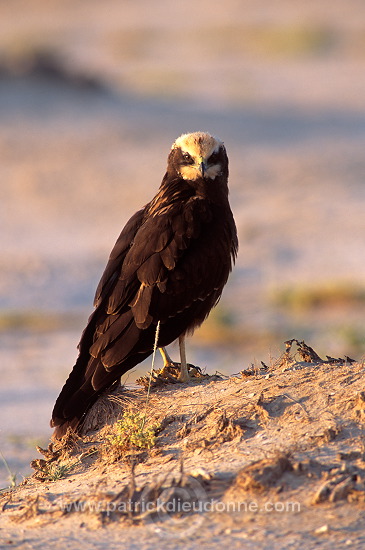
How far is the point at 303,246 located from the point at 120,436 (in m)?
11.0

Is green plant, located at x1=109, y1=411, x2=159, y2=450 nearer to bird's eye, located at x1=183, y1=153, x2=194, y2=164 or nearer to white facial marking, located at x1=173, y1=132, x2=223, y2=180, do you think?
white facial marking, located at x1=173, y1=132, x2=223, y2=180

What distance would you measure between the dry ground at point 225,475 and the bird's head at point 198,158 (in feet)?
5.30

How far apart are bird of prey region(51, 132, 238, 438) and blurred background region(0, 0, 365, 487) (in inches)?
36.7

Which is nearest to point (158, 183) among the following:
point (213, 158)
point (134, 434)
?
point (213, 158)

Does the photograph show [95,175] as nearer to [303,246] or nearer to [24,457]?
[303,246]

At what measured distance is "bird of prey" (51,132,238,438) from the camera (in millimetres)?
6625

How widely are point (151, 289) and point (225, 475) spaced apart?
1.82 meters

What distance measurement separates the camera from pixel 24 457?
9172 millimetres

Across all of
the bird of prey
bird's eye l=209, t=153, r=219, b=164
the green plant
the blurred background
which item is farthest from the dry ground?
bird's eye l=209, t=153, r=219, b=164

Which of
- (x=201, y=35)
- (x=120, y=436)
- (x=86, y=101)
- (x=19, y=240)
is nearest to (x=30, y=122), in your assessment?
(x=86, y=101)

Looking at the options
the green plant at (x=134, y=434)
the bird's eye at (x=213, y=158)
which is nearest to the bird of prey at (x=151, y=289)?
the bird's eye at (x=213, y=158)

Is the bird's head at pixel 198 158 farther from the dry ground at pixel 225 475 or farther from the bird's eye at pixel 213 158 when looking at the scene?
the dry ground at pixel 225 475

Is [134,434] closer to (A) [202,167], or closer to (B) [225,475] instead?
(B) [225,475]

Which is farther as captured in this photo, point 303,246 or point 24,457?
point 303,246
